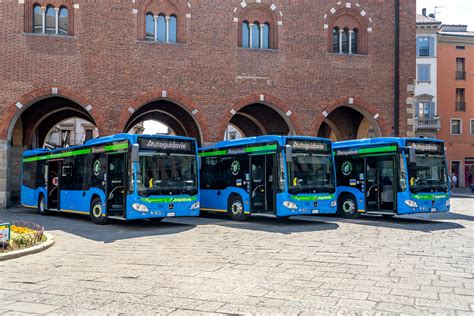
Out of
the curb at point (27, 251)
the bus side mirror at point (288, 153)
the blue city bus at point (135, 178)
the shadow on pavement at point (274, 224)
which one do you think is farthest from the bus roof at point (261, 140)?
the curb at point (27, 251)

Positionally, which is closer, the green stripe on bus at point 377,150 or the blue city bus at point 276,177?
the blue city bus at point 276,177

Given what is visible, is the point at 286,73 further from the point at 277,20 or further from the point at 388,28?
the point at 388,28

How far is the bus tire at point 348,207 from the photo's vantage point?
17953 millimetres

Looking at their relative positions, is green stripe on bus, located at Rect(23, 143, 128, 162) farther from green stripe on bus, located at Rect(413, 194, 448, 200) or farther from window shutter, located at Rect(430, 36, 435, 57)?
window shutter, located at Rect(430, 36, 435, 57)

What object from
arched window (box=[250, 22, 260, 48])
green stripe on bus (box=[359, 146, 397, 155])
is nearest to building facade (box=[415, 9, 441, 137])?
arched window (box=[250, 22, 260, 48])

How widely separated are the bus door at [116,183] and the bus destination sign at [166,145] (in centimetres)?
72

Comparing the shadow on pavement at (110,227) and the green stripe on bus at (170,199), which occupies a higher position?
the green stripe on bus at (170,199)

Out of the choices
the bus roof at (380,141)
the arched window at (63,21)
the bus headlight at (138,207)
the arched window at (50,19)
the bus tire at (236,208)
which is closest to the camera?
the bus headlight at (138,207)

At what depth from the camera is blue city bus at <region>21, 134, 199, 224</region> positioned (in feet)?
47.9

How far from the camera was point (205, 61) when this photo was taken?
24.0 metres

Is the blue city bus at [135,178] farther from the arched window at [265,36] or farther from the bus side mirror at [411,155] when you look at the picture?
the arched window at [265,36]

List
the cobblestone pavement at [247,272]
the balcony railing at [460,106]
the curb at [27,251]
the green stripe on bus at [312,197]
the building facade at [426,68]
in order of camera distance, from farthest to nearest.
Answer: the balcony railing at [460,106], the building facade at [426,68], the green stripe on bus at [312,197], the curb at [27,251], the cobblestone pavement at [247,272]

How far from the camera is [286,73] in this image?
982 inches

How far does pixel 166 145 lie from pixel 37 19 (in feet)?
36.6
